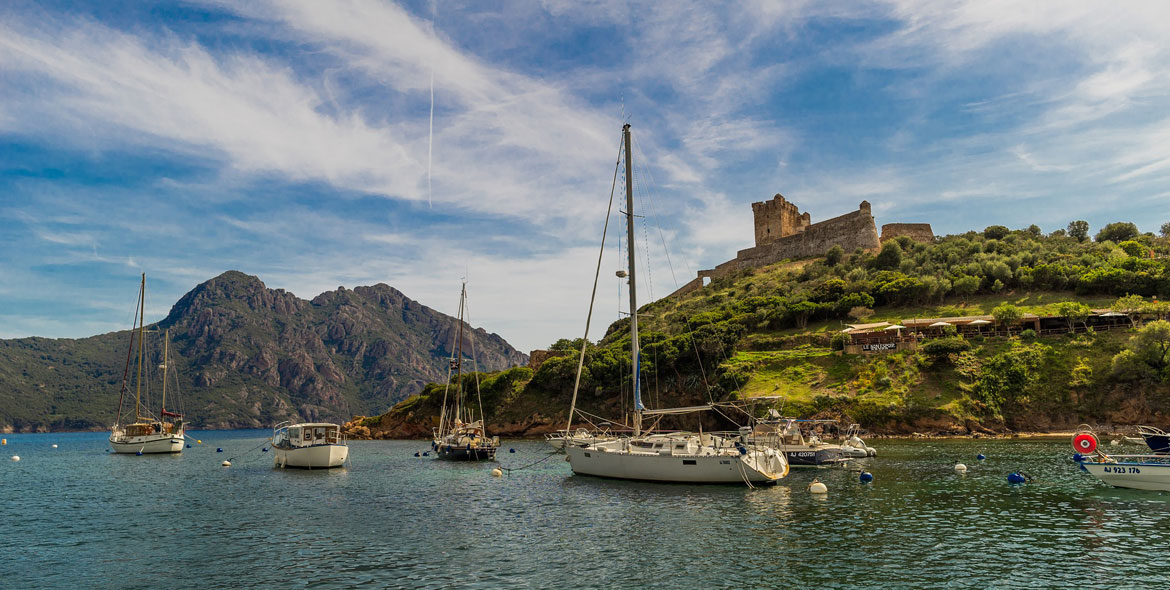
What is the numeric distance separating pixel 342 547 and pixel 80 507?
22523 mm

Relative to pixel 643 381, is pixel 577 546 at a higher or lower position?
lower

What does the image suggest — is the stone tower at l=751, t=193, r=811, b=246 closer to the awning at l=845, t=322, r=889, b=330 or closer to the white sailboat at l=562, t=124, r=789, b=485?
the awning at l=845, t=322, r=889, b=330

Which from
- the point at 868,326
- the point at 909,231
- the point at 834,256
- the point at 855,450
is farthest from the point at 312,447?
the point at 909,231

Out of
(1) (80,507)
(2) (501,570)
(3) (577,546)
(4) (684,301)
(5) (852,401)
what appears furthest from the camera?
(4) (684,301)

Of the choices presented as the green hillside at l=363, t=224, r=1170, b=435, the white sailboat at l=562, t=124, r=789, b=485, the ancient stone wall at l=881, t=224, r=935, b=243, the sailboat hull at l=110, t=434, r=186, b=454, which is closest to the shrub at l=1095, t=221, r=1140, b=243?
the green hillside at l=363, t=224, r=1170, b=435

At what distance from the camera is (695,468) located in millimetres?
35250

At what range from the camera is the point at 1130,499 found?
2900 cm

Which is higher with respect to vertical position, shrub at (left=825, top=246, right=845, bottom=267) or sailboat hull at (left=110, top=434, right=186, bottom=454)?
shrub at (left=825, top=246, right=845, bottom=267)

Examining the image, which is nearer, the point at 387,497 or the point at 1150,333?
the point at 387,497

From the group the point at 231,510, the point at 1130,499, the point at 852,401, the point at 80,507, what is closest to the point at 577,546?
the point at 231,510

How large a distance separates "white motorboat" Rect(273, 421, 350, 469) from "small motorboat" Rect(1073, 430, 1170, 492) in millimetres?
48823

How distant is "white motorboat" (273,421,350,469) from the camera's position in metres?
52.2

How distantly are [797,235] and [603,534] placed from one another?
13080 centimetres

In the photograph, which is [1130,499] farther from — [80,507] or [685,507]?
[80,507]
